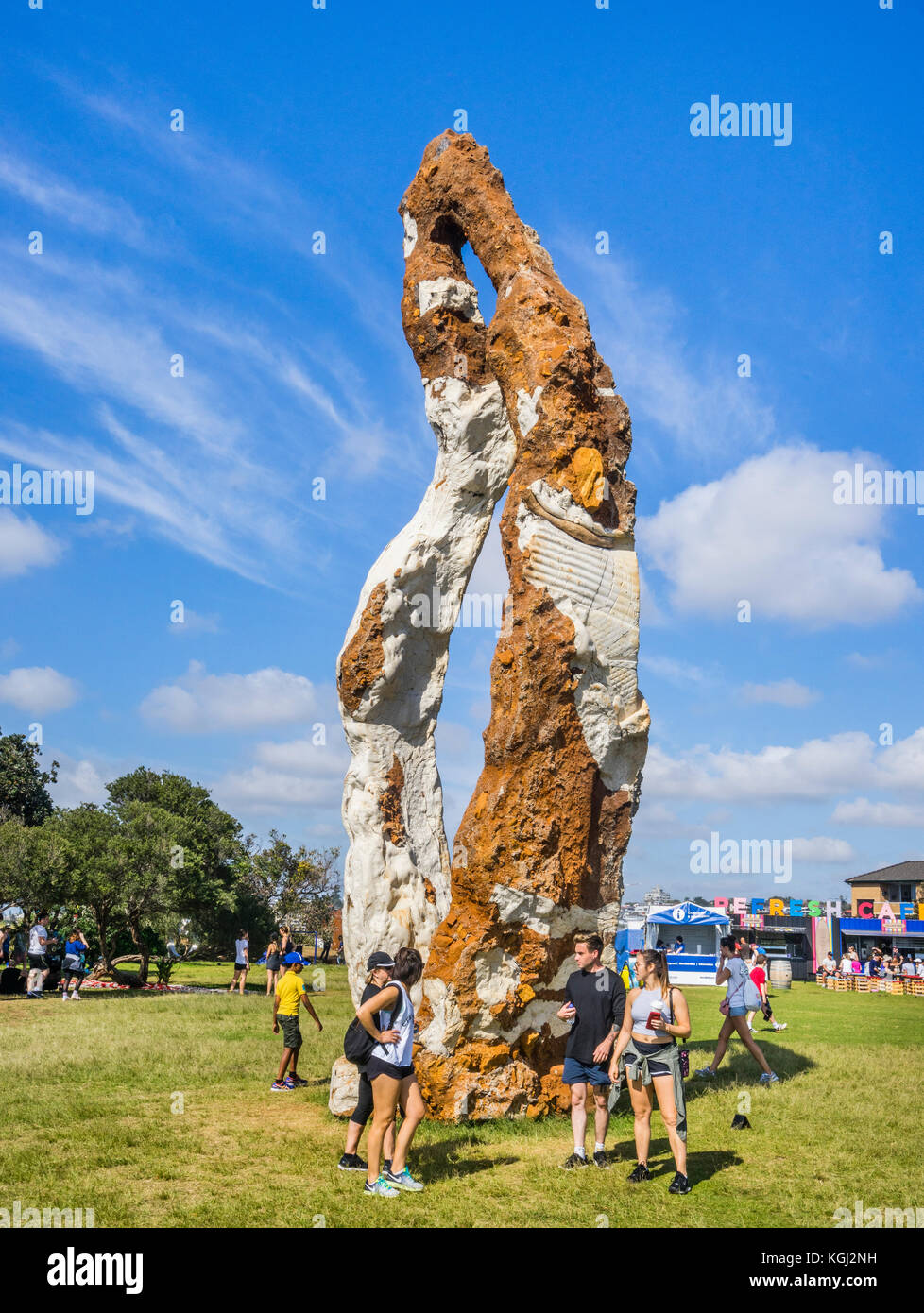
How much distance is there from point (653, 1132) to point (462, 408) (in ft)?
25.9

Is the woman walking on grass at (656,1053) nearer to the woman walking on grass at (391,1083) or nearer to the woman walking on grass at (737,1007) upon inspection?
the woman walking on grass at (391,1083)

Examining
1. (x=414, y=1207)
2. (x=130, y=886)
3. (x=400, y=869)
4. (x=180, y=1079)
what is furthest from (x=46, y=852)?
(x=414, y=1207)

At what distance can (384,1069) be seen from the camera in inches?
277

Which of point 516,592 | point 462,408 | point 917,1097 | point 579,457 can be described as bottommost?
point 917,1097

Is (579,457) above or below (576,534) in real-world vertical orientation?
above

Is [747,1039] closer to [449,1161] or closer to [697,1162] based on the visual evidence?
[697,1162]

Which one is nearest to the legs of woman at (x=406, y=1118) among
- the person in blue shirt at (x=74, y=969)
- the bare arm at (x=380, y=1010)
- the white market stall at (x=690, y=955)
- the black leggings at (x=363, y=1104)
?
the bare arm at (x=380, y=1010)

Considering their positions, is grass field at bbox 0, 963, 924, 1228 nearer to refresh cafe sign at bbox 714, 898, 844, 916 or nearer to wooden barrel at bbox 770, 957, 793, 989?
wooden barrel at bbox 770, 957, 793, 989

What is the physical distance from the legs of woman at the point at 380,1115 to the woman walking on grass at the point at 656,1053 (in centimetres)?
174

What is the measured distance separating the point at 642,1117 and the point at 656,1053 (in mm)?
541
